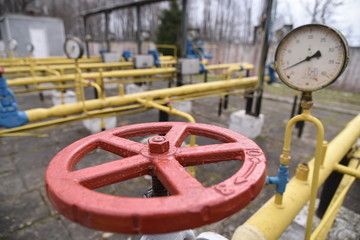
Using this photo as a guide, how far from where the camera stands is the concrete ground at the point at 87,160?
2175 millimetres

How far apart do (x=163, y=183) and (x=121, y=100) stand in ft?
9.23

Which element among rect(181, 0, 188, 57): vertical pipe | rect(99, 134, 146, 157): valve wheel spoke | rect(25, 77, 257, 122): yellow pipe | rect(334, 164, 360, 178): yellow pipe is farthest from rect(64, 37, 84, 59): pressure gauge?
rect(334, 164, 360, 178): yellow pipe

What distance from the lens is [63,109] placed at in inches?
115

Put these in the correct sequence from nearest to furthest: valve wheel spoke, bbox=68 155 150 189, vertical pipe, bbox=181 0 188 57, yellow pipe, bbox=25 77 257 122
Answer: valve wheel spoke, bbox=68 155 150 189, yellow pipe, bbox=25 77 257 122, vertical pipe, bbox=181 0 188 57

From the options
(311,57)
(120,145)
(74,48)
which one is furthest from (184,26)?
(120,145)

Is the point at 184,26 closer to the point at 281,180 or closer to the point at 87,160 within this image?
the point at 87,160

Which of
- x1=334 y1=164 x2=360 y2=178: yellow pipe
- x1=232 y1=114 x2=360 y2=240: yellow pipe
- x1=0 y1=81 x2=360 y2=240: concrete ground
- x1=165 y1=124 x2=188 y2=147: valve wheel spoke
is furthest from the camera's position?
x1=0 y1=81 x2=360 y2=240: concrete ground

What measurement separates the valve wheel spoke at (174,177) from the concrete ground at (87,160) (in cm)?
161

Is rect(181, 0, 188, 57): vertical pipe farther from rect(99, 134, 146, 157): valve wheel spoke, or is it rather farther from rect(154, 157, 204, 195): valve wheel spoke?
rect(154, 157, 204, 195): valve wheel spoke

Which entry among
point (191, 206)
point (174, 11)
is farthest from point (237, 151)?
point (174, 11)

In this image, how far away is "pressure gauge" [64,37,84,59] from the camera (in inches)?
129

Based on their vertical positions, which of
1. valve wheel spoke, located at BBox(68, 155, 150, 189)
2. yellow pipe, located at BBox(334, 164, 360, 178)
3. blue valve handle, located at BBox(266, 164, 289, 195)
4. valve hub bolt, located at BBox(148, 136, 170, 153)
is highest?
valve hub bolt, located at BBox(148, 136, 170, 153)

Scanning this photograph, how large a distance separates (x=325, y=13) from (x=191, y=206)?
796cm

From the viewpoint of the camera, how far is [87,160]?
11.1 ft
